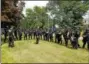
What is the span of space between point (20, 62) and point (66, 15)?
1482cm

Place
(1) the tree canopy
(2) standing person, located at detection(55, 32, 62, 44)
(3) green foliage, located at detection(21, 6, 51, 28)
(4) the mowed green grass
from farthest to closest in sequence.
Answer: (1) the tree canopy
(3) green foliage, located at detection(21, 6, 51, 28)
(2) standing person, located at detection(55, 32, 62, 44)
(4) the mowed green grass

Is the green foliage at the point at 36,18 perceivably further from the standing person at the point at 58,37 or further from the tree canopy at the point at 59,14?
the standing person at the point at 58,37

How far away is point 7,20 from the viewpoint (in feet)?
77.9

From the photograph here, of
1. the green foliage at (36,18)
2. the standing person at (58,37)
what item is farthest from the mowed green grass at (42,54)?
the green foliage at (36,18)

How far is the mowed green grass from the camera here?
1474cm

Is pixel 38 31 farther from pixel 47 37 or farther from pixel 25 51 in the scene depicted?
pixel 25 51

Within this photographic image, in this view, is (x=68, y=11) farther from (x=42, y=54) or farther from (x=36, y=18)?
(x=42, y=54)

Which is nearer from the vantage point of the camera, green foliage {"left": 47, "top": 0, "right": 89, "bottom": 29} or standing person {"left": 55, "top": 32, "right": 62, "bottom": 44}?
standing person {"left": 55, "top": 32, "right": 62, "bottom": 44}

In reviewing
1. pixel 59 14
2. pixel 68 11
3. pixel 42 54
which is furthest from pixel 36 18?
pixel 42 54

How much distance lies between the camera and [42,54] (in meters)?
16.5

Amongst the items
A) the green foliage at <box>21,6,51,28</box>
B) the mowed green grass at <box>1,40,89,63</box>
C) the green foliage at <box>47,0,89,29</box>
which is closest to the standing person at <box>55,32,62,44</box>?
the mowed green grass at <box>1,40,89,63</box>

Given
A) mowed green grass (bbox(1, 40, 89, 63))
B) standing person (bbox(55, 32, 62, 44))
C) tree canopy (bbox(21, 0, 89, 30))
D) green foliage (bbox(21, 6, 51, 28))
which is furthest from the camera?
tree canopy (bbox(21, 0, 89, 30))

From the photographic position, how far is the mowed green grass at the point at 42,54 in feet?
48.4

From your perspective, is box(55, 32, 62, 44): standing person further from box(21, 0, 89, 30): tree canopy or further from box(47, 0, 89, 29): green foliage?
box(47, 0, 89, 29): green foliage
